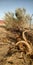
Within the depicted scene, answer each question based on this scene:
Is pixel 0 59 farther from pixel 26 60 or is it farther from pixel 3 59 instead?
pixel 26 60

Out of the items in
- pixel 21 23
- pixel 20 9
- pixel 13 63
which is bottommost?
pixel 13 63

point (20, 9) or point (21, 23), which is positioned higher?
point (20, 9)

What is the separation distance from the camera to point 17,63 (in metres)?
9.92

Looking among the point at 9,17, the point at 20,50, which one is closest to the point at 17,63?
the point at 20,50

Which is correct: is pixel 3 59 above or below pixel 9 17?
below

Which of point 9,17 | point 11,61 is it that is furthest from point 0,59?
point 9,17

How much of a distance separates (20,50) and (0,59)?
177 centimetres

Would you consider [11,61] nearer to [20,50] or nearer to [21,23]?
[20,50]

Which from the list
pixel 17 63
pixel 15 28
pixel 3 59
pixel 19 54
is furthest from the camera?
pixel 15 28

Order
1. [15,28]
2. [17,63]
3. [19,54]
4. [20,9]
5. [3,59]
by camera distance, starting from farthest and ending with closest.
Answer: [20,9] → [15,28] → [19,54] → [3,59] → [17,63]

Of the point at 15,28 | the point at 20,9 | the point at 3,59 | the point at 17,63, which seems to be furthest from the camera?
A: the point at 20,9

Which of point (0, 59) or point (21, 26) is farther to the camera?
point (21, 26)

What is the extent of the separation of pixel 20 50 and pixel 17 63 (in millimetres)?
2057

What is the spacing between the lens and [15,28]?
21.9 metres
